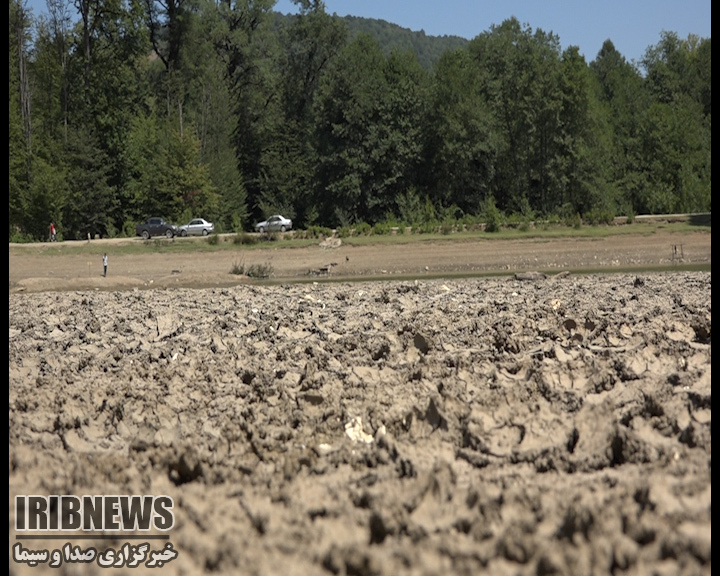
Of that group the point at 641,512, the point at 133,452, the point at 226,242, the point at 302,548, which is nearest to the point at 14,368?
the point at 133,452

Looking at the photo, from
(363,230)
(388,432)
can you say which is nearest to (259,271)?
(363,230)

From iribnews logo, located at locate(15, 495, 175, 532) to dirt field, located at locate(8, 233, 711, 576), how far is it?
7 centimetres

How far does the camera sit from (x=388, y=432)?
18.7 feet

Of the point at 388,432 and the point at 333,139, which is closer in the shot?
the point at 388,432

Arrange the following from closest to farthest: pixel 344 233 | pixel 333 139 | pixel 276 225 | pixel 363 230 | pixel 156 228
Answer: pixel 344 233
pixel 363 230
pixel 156 228
pixel 276 225
pixel 333 139

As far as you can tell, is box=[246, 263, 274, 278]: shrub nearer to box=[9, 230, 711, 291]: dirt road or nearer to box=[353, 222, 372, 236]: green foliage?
box=[9, 230, 711, 291]: dirt road

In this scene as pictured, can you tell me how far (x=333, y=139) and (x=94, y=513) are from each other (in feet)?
149

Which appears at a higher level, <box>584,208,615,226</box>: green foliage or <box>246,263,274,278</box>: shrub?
<box>584,208,615,226</box>: green foliage

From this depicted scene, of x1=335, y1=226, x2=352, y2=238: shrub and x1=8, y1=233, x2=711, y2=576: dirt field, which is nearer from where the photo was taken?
x1=8, y1=233, x2=711, y2=576: dirt field

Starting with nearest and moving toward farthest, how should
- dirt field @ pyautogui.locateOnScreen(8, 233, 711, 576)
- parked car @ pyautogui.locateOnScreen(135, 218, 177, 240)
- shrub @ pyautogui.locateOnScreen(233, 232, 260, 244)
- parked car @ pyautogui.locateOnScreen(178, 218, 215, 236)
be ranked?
dirt field @ pyautogui.locateOnScreen(8, 233, 711, 576) → shrub @ pyautogui.locateOnScreen(233, 232, 260, 244) → parked car @ pyautogui.locateOnScreen(135, 218, 177, 240) → parked car @ pyautogui.locateOnScreen(178, 218, 215, 236)

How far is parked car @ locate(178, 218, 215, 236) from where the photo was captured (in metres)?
41.8

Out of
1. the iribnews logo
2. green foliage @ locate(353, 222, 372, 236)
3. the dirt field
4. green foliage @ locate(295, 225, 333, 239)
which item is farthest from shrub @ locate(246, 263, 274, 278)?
the iribnews logo

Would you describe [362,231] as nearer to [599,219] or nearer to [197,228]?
[599,219]

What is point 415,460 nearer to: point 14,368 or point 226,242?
point 14,368
